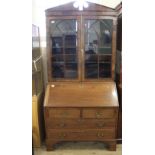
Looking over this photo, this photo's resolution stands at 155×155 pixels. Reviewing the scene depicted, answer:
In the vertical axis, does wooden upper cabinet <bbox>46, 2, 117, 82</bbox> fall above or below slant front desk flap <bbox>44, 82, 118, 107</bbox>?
above

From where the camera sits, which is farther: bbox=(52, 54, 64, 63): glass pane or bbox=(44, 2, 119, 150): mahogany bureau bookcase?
bbox=(52, 54, 64, 63): glass pane

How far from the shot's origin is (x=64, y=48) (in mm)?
2209

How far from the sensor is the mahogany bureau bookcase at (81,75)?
2080mm

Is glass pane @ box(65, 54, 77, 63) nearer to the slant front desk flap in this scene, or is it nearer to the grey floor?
the slant front desk flap

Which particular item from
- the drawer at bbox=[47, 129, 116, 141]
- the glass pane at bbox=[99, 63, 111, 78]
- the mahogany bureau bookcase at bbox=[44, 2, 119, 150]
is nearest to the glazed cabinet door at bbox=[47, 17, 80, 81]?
the mahogany bureau bookcase at bbox=[44, 2, 119, 150]

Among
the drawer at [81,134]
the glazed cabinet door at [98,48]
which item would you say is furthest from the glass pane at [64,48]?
the drawer at [81,134]

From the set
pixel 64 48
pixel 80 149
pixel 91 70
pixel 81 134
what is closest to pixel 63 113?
pixel 81 134

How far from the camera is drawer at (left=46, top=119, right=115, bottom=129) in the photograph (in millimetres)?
2098

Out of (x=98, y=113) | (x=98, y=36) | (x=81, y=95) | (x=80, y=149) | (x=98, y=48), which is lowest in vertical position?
(x=80, y=149)

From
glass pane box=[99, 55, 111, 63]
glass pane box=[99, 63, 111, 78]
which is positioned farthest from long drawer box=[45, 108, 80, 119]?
glass pane box=[99, 55, 111, 63]

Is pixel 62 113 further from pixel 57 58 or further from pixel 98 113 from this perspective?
pixel 57 58

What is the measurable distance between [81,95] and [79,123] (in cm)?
27

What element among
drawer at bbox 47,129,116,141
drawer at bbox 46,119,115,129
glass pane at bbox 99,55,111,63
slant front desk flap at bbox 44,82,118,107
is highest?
glass pane at bbox 99,55,111,63
